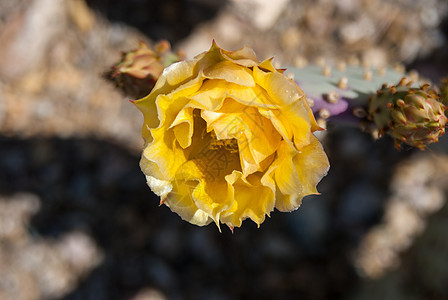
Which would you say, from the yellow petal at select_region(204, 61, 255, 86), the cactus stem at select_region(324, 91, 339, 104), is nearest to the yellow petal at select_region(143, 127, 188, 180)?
the yellow petal at select_region(204, 61, 255, 86)

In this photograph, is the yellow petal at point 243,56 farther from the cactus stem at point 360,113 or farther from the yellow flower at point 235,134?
the cactus stem at point 360,113

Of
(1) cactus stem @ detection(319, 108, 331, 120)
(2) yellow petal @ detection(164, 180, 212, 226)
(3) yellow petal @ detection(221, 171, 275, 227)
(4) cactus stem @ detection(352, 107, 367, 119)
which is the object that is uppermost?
(4) cactus stem @ detection(352, 107, 367, 119)

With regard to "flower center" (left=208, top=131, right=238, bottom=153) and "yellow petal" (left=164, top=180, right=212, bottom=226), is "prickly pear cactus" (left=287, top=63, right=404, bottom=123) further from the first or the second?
"yellow petal" (left=164, top=180, right=212, bottom=226)

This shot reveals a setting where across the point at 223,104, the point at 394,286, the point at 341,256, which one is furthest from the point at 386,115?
the point at 341,256

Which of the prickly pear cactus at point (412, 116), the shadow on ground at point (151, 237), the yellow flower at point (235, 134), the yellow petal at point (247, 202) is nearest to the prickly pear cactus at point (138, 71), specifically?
the yellow flower at point (235, 134)

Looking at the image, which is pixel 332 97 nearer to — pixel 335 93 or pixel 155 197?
pixel 335 93

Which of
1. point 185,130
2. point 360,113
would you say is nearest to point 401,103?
point 360,113

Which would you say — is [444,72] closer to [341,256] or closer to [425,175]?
[425,175]
